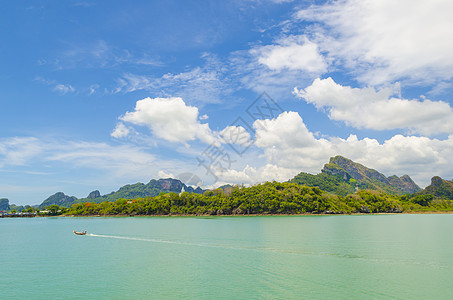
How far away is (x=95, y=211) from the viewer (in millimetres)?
143125

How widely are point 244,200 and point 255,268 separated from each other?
103 meters

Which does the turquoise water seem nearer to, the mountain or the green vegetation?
the green vegetation

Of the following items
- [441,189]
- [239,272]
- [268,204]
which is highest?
[441,189]

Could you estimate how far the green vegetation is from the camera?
392 feet

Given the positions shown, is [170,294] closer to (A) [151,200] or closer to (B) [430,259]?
(B) [430,259]

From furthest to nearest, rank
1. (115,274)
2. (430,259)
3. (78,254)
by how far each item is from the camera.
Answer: (78,254), (430,259), (115,274)

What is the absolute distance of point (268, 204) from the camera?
118 m

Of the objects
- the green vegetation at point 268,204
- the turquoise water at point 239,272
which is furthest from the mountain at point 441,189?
the turquoise water at point 239,272

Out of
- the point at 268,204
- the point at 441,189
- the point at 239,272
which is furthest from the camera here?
the point at 441,189

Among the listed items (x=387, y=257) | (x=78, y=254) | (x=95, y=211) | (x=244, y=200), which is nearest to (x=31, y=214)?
(x=95, y=211)

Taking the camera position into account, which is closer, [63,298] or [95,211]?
[63,298]

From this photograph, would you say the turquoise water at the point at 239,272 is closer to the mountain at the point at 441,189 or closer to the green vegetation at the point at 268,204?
the green vegetation at the point at 268,204

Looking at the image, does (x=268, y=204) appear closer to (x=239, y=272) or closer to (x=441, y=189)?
(x=239, y=272)

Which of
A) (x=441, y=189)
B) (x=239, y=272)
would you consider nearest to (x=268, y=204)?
(x=239, y=272)
